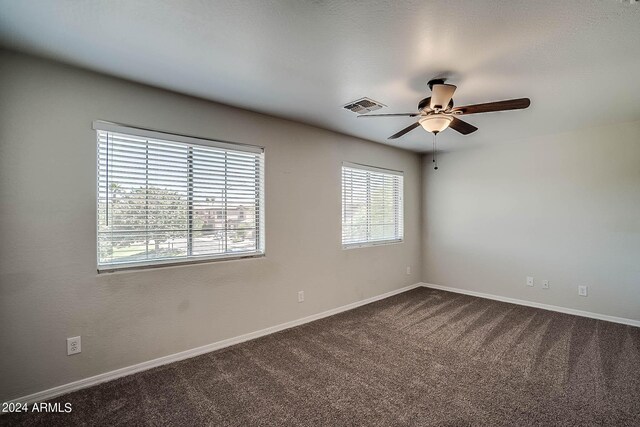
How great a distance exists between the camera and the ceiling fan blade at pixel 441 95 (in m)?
2.22

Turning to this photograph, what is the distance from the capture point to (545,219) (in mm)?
4215

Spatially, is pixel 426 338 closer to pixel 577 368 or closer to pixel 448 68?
pixel 577 368

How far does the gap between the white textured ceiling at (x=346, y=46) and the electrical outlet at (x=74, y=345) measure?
2024mm

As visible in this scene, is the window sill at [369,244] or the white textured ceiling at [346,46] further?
the window sill at [369,244]

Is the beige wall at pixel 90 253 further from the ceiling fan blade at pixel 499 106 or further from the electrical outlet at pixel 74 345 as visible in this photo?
the ceiling fan blade at pixel 499 106

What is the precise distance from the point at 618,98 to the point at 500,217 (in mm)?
2118

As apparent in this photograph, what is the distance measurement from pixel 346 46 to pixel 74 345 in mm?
2879

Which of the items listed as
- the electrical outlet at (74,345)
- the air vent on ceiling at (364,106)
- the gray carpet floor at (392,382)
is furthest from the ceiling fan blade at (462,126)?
the electrical outlet at (74,345)

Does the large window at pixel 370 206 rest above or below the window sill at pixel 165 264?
above

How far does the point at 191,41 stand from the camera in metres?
1.91

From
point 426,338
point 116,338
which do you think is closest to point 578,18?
point 426,338

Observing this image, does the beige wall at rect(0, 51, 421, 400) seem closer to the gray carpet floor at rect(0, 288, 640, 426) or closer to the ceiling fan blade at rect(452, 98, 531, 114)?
the gray carpet floor at rect(0, 288, 640, 426)

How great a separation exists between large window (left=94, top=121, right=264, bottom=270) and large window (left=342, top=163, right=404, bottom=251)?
4.69 ft

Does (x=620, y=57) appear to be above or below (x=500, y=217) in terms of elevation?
above
